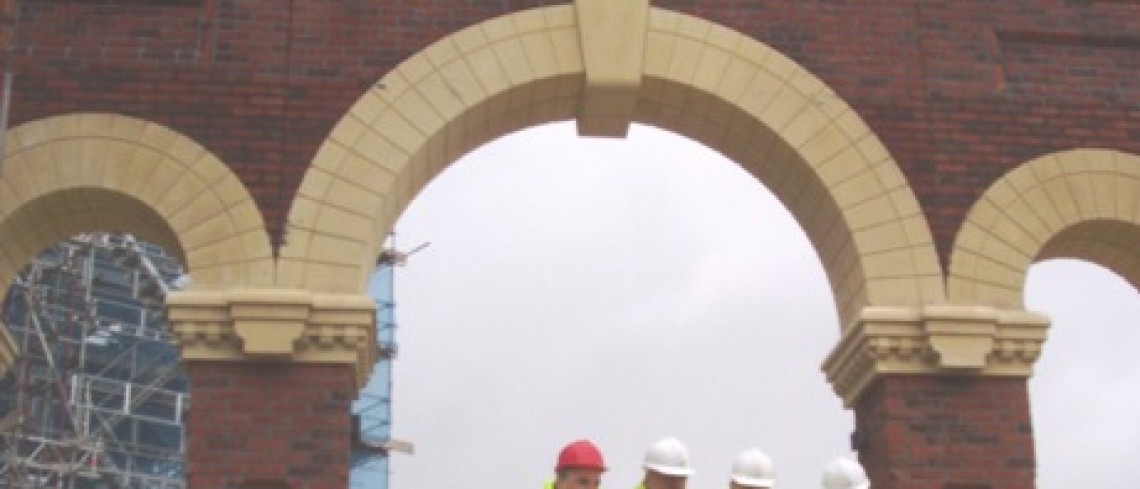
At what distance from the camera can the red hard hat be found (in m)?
7.16

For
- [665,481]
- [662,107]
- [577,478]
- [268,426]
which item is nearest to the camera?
[577,478]

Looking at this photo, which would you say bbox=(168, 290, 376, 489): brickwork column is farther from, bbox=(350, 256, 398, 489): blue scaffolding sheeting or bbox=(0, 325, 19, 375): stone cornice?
bbox=(350, 256, 398, 489): blue scaffolding sheeting

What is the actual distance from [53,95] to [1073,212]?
249 inches

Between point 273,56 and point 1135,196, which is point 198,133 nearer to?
point 273,56

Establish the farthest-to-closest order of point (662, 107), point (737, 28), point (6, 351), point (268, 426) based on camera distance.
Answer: point (662, 107)
point (737, 28)
point (6, 351)
point (268, 426)

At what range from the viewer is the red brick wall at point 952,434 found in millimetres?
9078

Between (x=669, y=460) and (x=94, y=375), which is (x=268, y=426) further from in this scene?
(x=94, y=375)

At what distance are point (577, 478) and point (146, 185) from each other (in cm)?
360

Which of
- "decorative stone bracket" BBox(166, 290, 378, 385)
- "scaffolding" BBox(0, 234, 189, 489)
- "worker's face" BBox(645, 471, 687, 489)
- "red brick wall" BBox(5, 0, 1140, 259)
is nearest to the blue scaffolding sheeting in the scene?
"scaffolding" BBox(0, 234, 189, 489)

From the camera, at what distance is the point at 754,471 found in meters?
7.79

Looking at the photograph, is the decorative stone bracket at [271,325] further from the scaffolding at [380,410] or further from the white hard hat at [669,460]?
the scaffolding at [380,410]

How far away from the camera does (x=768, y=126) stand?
32.0ft

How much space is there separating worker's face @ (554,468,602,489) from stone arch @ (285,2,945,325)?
2521 mm

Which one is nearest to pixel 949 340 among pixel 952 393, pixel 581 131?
pixel 952 393
